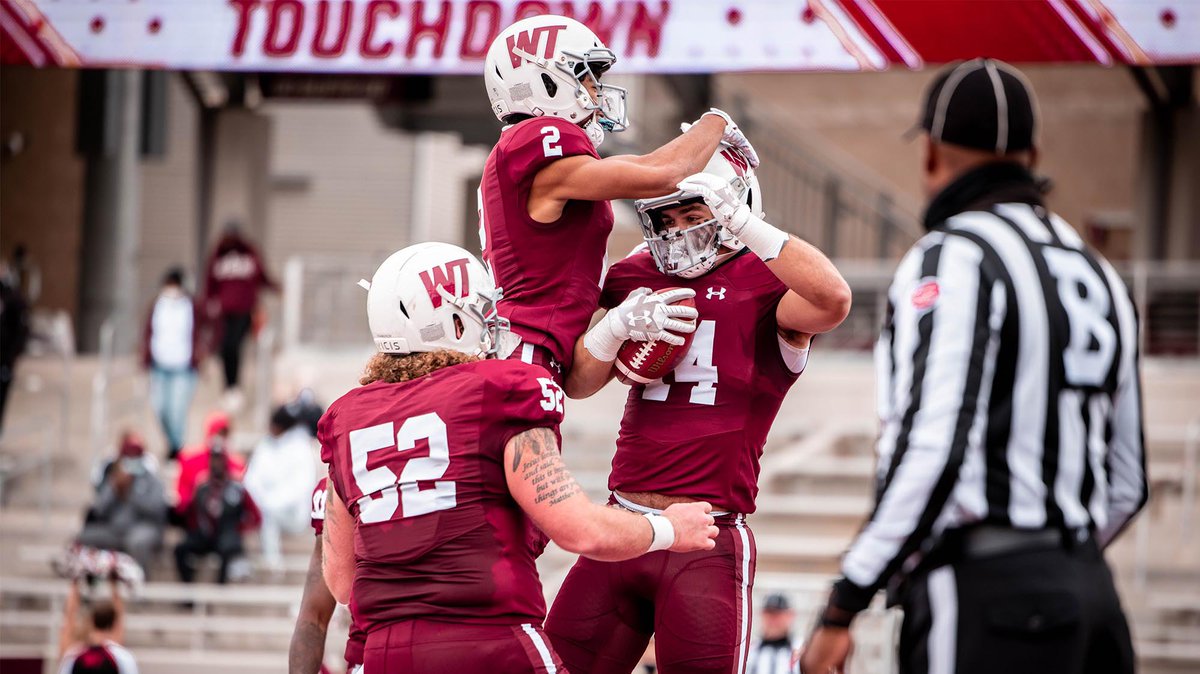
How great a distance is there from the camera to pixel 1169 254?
57.5 ft

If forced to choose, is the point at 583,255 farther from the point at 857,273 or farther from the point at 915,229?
the point at 915,229

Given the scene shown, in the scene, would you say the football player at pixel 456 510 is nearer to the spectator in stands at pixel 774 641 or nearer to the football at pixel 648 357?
the football at pixel 648 357

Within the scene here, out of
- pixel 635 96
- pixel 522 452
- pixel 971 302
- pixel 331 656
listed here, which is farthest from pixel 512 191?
pixel 635 96

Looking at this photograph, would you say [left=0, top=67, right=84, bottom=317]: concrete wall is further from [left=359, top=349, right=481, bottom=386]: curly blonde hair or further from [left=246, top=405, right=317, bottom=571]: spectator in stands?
[left=359, top=349, right=481, bottom=386]: curly blonde hair

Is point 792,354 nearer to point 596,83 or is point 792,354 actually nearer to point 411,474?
point 596,83

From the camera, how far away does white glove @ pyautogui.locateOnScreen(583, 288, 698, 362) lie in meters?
4.54

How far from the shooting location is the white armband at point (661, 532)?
13.7ft

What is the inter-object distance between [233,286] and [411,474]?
481 inches

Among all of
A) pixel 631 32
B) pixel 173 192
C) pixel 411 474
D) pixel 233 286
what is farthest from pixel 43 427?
pixel 411 474

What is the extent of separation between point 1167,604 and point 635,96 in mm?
9085

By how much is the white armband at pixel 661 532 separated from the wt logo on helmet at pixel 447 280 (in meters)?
0.76

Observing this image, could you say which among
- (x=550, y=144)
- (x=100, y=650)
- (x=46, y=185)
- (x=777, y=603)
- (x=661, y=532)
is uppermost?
(x=46, y=185)

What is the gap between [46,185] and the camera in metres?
23.6

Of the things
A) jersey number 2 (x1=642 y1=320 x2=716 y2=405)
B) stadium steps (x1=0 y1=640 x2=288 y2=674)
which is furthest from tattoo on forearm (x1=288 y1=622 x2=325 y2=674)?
stadium steps (x1=0 y1=640 x2=288 y2=674)
